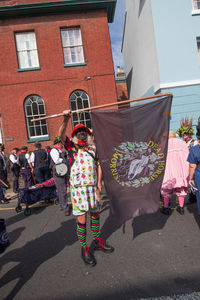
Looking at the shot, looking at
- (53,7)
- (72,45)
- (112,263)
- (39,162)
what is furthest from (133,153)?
(53,7)

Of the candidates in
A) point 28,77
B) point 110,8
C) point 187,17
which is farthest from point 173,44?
point 28,77

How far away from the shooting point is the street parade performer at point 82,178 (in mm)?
2926

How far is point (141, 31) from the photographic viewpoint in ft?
37.1

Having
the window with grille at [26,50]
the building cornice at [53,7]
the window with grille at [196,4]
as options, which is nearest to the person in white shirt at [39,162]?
the window with grille at [26,50]

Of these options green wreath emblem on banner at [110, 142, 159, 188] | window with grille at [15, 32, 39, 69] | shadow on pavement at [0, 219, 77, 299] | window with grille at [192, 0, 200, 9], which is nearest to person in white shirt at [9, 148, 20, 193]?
shadow on pavement at [0, 219, 77, 299]

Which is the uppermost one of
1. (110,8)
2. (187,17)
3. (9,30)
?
(110,8)

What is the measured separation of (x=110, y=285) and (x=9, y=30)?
13024 mm

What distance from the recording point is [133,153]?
330cm

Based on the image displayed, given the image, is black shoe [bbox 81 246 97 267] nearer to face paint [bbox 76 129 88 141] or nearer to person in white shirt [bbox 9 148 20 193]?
face paint [bbox 76 129 88 141]

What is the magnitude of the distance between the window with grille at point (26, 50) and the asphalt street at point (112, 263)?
9967mm

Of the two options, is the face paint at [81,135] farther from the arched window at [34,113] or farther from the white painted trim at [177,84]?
the arched window at [34,113]

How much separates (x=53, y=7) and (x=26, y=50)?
2694mm

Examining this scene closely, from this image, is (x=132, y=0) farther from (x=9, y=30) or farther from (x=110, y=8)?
(x=9, y=30)

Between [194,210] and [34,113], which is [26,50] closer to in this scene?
[34,113]
